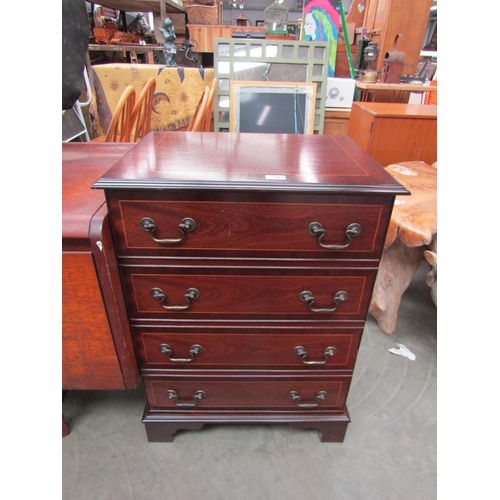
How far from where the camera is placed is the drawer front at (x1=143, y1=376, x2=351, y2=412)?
1.05 meters

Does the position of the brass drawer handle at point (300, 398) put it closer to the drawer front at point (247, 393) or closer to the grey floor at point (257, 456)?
the drawer front at point (247, 393)

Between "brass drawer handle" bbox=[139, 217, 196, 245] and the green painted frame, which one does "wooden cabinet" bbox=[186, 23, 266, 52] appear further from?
"brass drawer handle" bbox=[139, 217, 196, 245]

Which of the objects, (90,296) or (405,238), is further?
(405,238)

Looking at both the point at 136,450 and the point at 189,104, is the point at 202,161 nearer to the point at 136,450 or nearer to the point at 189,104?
the point at 136,450

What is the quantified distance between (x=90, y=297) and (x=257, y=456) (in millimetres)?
780

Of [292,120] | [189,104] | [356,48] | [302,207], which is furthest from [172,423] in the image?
[356,48]

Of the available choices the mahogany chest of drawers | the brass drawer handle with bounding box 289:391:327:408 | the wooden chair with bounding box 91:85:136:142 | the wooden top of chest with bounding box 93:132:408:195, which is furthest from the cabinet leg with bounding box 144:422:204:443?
the wooden chair with bounding box 91:85:136:142

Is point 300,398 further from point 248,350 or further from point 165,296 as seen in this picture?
point 165,296

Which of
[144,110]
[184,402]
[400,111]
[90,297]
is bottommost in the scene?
[184,402]

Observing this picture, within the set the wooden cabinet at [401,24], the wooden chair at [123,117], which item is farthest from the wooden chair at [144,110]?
the wooden cabinet at [401,24]

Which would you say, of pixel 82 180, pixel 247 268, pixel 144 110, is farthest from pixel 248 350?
pixel 144 110

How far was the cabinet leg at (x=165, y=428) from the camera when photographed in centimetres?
112

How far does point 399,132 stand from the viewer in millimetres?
1960

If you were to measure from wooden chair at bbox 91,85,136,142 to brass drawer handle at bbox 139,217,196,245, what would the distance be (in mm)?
922
